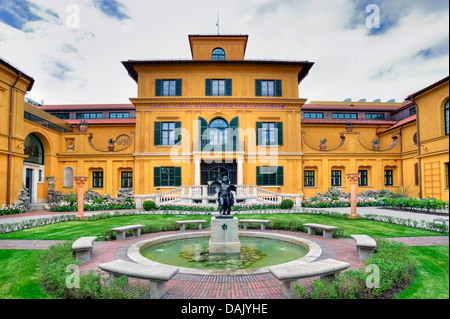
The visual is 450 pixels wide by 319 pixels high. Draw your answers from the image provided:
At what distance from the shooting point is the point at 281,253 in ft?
23.3

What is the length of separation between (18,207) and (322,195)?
76.9 feet

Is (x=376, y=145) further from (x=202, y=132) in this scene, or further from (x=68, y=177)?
(x=68, y=177)

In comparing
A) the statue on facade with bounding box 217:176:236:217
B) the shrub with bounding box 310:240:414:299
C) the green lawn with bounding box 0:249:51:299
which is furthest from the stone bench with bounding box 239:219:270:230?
the green lawn with bounding box 0:249:51:299

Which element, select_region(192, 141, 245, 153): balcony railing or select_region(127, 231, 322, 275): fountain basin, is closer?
select_region(127, 231, 322, 275): fountain basin

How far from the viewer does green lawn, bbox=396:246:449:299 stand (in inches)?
168

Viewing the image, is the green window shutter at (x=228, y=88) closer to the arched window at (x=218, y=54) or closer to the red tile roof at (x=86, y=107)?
the arched window at (x=218, y=54)

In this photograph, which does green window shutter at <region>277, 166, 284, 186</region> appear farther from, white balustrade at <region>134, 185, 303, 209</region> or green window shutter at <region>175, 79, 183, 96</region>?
green window shutter at <region>175, 79, 183, 96</region>

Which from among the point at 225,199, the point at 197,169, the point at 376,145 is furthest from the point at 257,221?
the point at 376,145

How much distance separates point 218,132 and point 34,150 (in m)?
15.5

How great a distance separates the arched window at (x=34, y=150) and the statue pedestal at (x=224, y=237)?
813 inches

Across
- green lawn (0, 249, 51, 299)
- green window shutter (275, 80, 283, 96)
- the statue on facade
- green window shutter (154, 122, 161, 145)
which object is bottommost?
green lawn (0, 249, 51, 299)

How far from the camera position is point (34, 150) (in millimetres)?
22125

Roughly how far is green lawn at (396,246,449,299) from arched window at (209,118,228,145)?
684 inches
